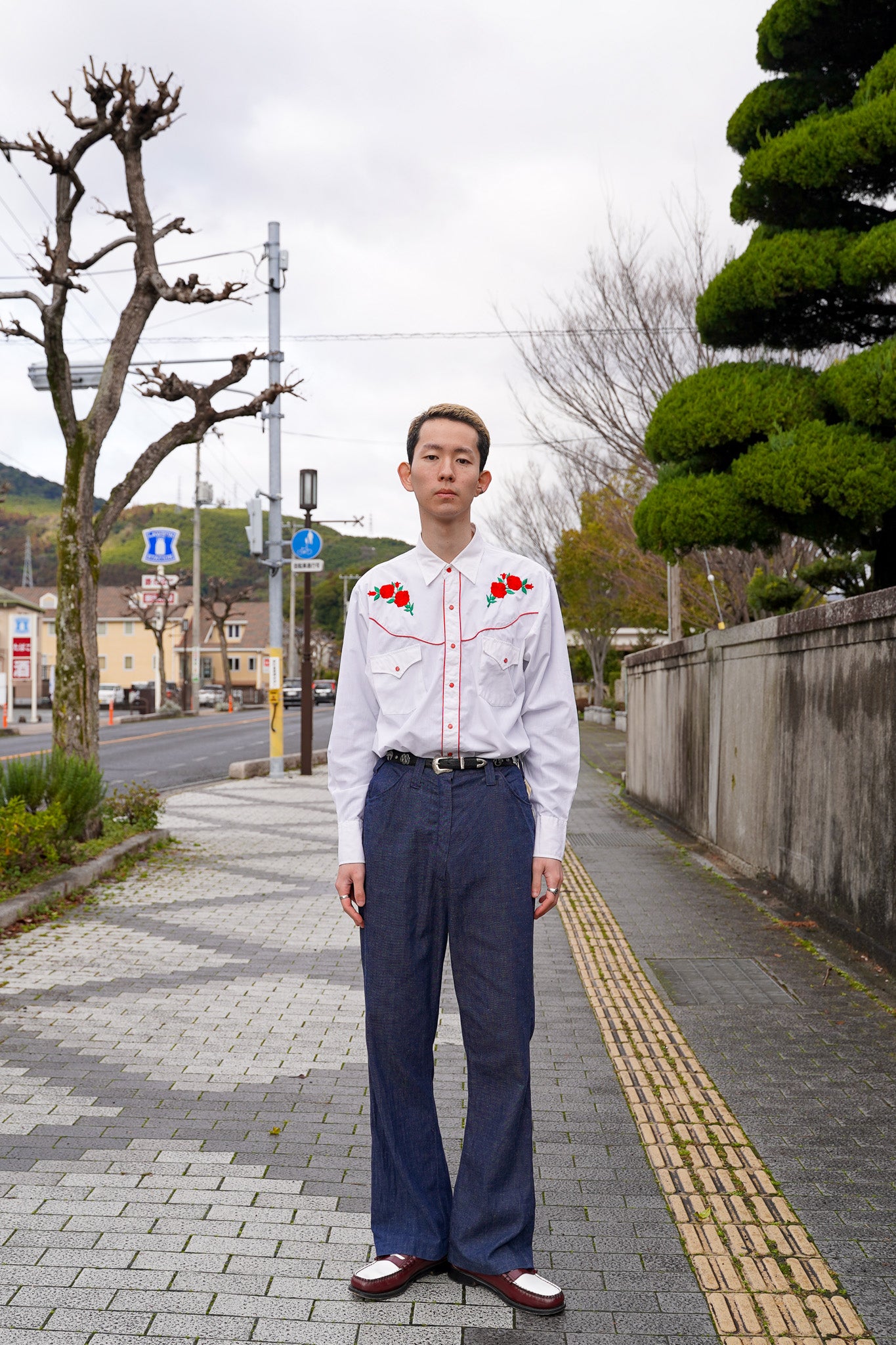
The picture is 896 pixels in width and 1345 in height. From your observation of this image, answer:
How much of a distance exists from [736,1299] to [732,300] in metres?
7.73

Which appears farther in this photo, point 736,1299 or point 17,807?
point 17,807

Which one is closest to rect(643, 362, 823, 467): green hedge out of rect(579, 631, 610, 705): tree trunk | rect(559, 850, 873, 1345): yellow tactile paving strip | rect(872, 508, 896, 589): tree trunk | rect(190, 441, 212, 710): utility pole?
rect(872, 508, 896, 589): tree trunk

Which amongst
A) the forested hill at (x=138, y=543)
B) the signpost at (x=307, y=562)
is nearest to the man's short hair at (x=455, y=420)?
the signpost at (x=307, y=562)

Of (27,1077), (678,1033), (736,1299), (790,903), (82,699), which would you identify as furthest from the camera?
(82,699)

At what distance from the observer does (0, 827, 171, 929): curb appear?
7484mm

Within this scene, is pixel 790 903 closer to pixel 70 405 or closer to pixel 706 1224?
pixel 706 1224

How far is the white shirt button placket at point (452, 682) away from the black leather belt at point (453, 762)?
3 cm

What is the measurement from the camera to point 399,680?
3.00 metres

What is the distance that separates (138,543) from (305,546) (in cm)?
13282

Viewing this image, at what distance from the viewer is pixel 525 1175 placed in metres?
3.00

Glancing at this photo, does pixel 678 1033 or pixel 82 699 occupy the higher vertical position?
pixel 82 699

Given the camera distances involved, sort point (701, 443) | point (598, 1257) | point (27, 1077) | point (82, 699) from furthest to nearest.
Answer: point (82, 699) < point (701, 443) < point (27, 1077) < point (598, 1257)

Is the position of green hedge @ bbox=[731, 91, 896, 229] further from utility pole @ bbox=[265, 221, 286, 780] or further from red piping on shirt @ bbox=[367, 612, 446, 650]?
utility pole @ bbox=[265, 221, 286, 780]

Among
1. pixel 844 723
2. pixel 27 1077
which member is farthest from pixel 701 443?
pixel 27 1077
